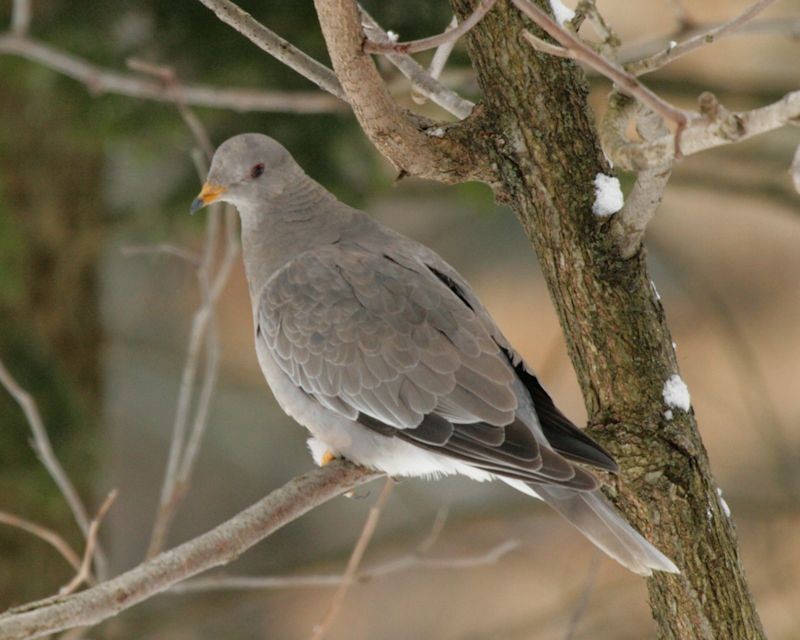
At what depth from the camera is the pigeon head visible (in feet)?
7.68

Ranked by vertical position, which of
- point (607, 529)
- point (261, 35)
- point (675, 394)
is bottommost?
point (607, 529)

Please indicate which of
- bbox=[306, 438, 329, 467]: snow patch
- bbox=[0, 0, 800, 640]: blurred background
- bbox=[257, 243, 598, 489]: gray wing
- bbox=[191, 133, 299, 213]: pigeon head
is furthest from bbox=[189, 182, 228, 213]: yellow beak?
bbox=[306, 438, 329, 467]: snow patch

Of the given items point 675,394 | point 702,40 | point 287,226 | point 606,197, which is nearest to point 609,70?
point 702,40

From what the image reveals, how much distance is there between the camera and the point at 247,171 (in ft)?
7.80

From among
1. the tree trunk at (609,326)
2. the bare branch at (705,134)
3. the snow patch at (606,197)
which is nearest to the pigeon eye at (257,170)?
the tree trunk at (609,326)

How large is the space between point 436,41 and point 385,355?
0.72 meters

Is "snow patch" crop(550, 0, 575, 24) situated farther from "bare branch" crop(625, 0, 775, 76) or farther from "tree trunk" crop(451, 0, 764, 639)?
"bare branch" crop(625, 0, 775, 76)

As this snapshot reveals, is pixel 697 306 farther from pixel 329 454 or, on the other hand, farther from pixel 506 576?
pixel 329 454

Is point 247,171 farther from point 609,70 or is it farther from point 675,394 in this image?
point 609,70

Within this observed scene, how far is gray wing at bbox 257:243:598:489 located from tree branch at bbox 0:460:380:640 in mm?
297

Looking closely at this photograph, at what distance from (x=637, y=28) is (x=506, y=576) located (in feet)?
9.14

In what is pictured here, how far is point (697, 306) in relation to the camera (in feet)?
17.0

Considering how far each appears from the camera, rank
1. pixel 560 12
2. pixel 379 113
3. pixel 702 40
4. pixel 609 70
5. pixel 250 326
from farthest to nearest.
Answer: pixel 250 326
pixel 560 12
pixel 379 113
pixel 702 40
pixel 609 70

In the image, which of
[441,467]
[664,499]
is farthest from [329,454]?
[664,499]
